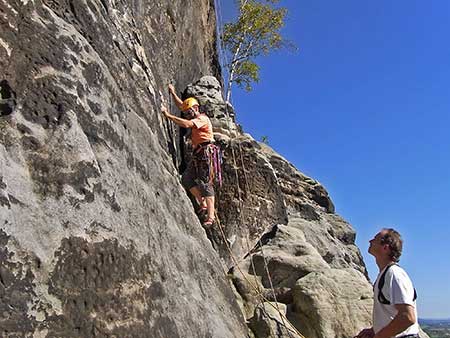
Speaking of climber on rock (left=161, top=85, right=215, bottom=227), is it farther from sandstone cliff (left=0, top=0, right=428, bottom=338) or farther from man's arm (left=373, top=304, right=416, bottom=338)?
man's arm (left=373, top=304, right=416, bottom=338)

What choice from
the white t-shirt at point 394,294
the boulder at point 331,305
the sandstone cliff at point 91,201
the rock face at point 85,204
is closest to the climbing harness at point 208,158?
the sandstone cliff at point 91,201

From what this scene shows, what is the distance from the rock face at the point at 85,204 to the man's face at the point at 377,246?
216 cm

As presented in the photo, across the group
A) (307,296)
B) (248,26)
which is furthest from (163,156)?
(248,26)

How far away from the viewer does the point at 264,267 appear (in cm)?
1277

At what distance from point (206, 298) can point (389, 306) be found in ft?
8.44

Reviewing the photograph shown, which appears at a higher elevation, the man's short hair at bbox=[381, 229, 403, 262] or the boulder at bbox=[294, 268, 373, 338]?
the boulder at bbox=[294, 268, 373, 338]

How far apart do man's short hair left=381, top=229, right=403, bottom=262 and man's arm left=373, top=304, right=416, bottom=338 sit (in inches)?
21.4

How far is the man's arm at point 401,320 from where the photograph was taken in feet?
16.1

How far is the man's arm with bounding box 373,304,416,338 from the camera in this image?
16.1 ft

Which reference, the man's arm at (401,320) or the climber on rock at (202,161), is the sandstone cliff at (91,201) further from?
the man's arm at (401,320)

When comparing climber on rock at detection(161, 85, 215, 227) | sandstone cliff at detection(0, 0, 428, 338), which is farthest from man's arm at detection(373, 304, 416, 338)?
climber on rock at detection(161, 85, 215, 227)

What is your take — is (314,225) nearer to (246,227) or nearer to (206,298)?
(246,227)

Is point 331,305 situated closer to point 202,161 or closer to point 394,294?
point 202,161

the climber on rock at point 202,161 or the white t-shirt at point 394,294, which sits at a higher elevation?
the climber on rock at point 202,161
